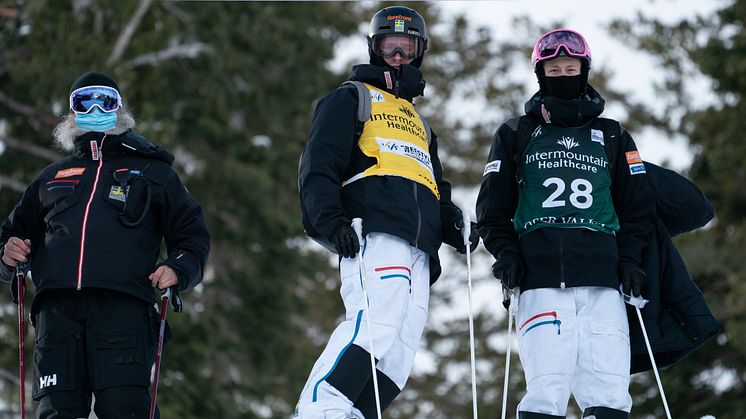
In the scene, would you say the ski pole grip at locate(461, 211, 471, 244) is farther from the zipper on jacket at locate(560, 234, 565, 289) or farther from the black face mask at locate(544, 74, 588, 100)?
the black face mask at locate(544, 74, 588, 100)

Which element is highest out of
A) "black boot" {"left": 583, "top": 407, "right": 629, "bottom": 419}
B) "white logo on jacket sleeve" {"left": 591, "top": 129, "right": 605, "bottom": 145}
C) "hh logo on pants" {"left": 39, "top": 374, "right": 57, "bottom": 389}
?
"white logo on jacket sleeve" {"left": 591, "top": 129, "right": 605, "bottom": 145}

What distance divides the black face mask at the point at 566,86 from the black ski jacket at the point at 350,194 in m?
0.88

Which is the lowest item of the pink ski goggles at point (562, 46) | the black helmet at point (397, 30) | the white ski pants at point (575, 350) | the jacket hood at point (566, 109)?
the white ski pants at point (575, 350)

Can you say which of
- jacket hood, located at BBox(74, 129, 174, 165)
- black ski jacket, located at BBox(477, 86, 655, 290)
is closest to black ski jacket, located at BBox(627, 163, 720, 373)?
black ski jacket, located at BBox(477, 86, 655, 290)

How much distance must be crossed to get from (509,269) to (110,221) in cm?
206

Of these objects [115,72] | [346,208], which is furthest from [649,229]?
[115,72]

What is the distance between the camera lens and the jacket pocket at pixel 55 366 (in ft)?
22.0

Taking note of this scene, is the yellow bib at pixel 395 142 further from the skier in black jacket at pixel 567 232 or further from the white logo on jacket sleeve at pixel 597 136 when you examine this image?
the white logo on jacket sleeve at pixel 597 136

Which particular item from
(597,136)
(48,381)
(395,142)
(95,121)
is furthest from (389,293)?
(95,121)

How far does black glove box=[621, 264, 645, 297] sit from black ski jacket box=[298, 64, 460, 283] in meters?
0.94

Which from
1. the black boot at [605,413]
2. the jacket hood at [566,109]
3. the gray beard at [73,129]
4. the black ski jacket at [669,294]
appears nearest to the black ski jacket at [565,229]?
the jacket hood at [566,109]

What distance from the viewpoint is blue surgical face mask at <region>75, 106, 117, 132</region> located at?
739 centimetres

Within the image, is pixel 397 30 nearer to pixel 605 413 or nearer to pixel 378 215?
pixel 378 215

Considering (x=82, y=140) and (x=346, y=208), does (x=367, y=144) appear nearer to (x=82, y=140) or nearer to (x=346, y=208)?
(x=346, y=208)
